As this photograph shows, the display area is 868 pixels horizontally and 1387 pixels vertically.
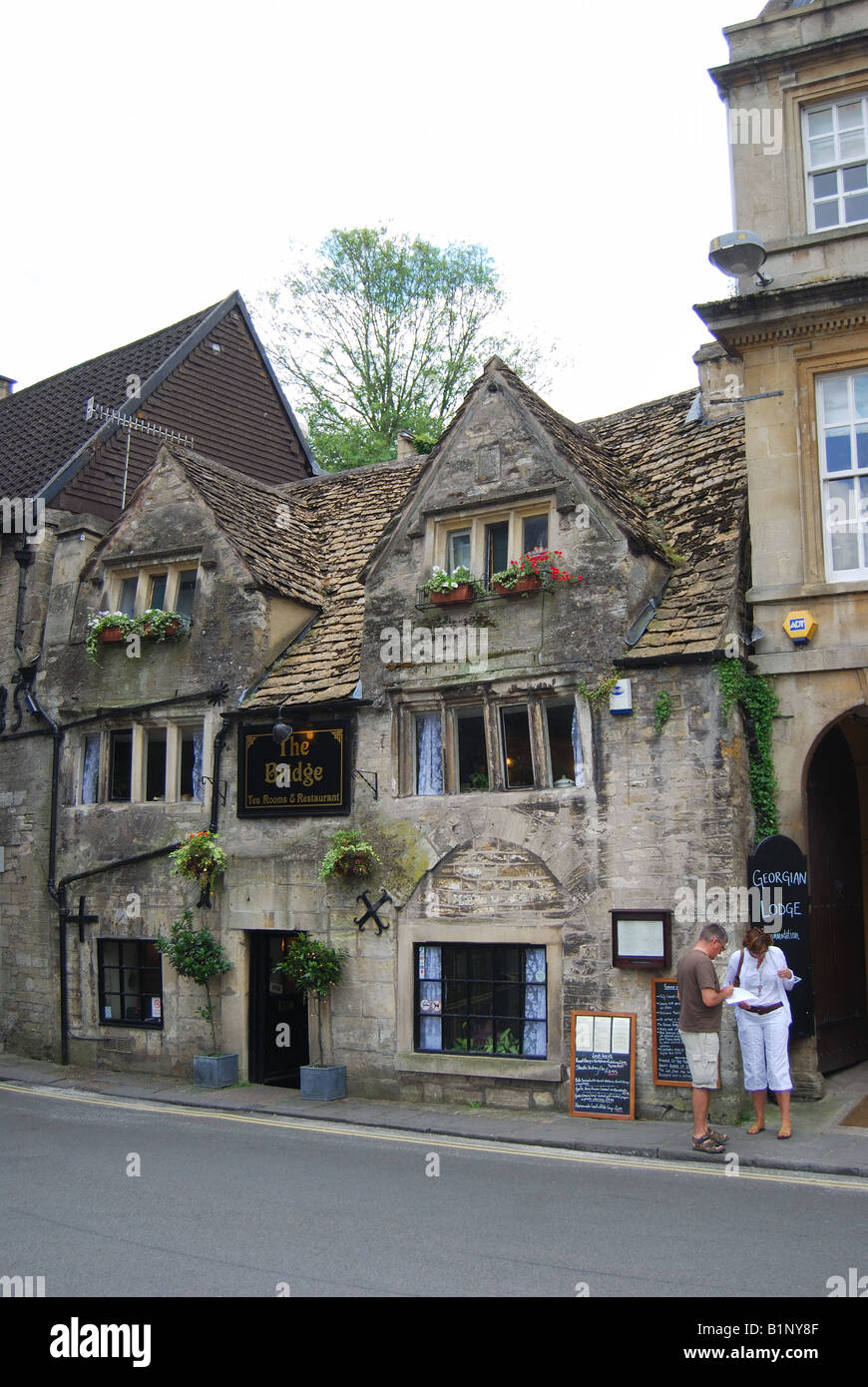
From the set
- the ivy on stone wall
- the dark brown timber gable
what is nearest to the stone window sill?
the ivy on stone wall

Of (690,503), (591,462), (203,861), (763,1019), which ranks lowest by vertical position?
(763,1019)

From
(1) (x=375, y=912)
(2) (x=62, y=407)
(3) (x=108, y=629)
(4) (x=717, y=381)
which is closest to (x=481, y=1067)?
(1) (x=375, y=912)

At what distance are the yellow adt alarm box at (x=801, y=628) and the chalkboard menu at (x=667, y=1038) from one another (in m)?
4.03

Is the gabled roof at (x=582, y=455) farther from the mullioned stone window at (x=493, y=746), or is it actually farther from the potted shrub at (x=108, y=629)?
the potted shrub at (x=108, y=629)

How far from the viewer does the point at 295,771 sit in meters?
16.2

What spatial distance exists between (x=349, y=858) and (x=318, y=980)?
5.14ft

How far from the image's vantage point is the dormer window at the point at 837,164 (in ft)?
46.5

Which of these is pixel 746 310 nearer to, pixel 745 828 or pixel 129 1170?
pixel 745 828

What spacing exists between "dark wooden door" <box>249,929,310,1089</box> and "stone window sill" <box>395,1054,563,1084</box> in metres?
2.23

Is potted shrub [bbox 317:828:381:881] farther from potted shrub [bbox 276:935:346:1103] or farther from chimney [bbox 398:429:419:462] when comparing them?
chimney [bbox 398:429:419:462]

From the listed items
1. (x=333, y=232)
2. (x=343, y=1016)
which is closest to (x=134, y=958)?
(x=343, y=1016)

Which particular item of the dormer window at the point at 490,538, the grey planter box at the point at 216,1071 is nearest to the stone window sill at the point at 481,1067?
the grey planter box at the point at 216,1071

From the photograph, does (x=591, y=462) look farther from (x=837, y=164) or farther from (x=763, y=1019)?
(x=763, y=1019)
